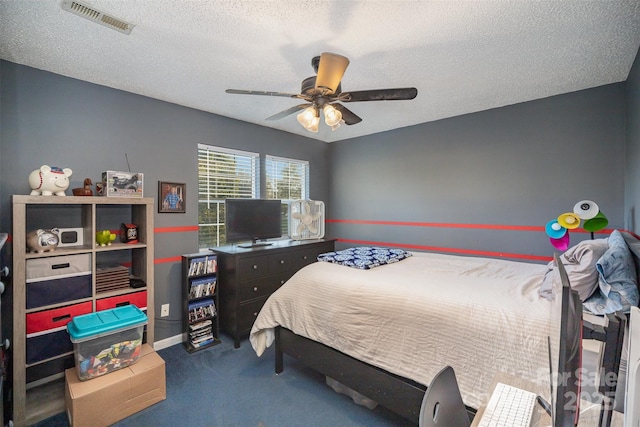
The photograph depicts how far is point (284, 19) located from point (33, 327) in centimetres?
262

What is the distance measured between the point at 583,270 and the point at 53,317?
336 centimetres

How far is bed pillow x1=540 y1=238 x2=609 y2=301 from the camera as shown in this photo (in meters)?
1.45

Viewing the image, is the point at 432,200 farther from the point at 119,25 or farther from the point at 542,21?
the point at 119,25

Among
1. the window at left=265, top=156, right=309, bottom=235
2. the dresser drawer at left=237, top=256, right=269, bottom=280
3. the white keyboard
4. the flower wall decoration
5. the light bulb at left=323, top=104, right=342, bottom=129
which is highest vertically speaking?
the light bulb at left=323, top=104, right=342, bottom=129

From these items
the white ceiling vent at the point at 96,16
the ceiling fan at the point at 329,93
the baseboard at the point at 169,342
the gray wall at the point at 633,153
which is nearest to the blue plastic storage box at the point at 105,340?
the baseboard at the point at 169,342

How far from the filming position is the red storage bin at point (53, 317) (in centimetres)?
194

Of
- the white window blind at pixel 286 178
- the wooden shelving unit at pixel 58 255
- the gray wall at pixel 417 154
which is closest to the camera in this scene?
the wooden shelving unit at pixel 58 255

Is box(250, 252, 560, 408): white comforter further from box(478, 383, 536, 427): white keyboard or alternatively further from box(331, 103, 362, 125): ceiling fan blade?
box(331, 103, 362, 125): ceiling fan blade

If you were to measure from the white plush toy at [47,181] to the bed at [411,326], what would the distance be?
71.4 inches

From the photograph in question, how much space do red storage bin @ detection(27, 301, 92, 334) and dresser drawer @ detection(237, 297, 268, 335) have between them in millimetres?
1266

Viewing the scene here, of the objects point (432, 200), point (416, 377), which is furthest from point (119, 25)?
point (432, 200)

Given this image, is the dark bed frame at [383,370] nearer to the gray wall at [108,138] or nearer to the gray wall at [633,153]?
the gray wall at [108,138]

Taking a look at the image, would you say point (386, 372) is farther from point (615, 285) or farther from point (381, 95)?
point (381, 95)

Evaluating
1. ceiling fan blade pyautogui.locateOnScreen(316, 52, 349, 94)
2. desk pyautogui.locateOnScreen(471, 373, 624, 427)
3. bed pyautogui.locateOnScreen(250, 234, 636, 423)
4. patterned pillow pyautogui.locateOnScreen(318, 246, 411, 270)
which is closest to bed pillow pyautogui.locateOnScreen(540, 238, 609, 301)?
bed pyautogui.locateOnScreen(250, 234, 636, 423)
